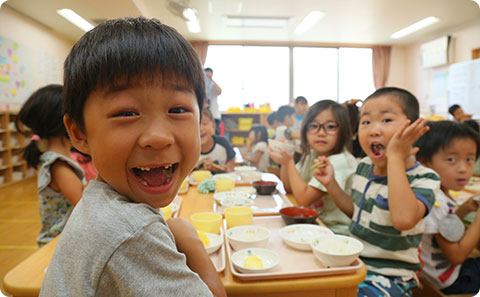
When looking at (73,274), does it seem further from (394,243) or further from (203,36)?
(203,36)

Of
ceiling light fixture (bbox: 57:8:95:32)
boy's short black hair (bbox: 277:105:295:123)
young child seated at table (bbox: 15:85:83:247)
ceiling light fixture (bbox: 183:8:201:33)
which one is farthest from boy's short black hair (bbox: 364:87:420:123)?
ceiling light fixture (bbox: 57:8:95:32)

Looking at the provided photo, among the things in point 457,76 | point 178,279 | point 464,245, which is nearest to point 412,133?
point 464,245

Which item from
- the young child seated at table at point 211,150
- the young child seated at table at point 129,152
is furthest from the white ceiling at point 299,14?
the young child seated at table at point 129,152

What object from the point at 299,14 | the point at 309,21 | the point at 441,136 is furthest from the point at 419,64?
the point at 441,136

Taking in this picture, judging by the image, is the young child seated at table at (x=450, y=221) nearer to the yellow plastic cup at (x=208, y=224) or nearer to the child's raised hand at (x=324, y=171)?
the child's raised hand at (x=324, y=171)

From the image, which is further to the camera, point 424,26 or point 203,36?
point 203,36

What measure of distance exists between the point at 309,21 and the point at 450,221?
6.54 meters

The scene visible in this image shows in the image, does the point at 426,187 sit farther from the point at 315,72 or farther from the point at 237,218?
the point at 315,72

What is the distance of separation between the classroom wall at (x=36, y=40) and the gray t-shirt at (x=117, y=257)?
5.96m

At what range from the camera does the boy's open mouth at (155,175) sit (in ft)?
2.02

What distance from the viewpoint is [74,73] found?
1.95 feet

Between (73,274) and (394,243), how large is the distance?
1.28 meters

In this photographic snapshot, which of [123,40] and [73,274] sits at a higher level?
[123,40]

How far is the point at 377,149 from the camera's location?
1.40 meters
